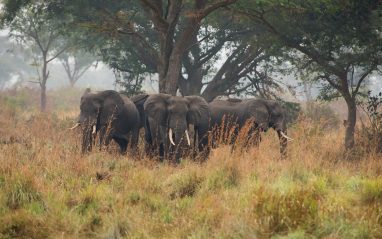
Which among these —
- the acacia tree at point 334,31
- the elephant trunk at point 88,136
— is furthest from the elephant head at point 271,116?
the elephant trunk at point 88,136

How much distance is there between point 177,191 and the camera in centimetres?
793

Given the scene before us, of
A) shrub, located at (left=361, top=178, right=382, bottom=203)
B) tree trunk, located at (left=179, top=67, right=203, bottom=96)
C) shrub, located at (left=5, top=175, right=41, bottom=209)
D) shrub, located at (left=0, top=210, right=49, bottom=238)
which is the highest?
tree trunk, located at (left=179, top=67, right=203, bottom=96)

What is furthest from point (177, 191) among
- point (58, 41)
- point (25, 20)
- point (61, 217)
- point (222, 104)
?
point (58, 41)

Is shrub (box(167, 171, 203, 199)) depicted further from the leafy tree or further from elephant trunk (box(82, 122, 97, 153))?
the leafy tree

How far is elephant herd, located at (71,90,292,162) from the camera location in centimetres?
1148

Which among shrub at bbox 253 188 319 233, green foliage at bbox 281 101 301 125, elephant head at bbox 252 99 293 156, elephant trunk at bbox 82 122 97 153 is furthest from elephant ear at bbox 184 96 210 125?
green foliage at bbox 281 101 301 125

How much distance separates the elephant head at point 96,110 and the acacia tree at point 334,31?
4018 millimetres

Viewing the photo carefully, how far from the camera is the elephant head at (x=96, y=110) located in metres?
11.8

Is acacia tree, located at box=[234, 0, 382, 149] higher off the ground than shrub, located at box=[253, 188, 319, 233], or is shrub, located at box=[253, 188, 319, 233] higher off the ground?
acacia tree, located at box=[234, 0, 382, 149]

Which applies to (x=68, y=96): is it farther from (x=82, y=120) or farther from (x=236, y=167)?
(x=236, y=167)

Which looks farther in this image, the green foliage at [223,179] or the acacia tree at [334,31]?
the acacia tree at [334,31]

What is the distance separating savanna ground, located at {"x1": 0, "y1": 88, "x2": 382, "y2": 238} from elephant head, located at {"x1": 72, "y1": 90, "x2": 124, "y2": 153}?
6.04 feet

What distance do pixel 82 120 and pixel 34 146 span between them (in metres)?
1.73

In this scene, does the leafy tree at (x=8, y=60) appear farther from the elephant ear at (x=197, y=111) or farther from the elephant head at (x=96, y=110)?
the elephant ear at (x=197, y=111)
